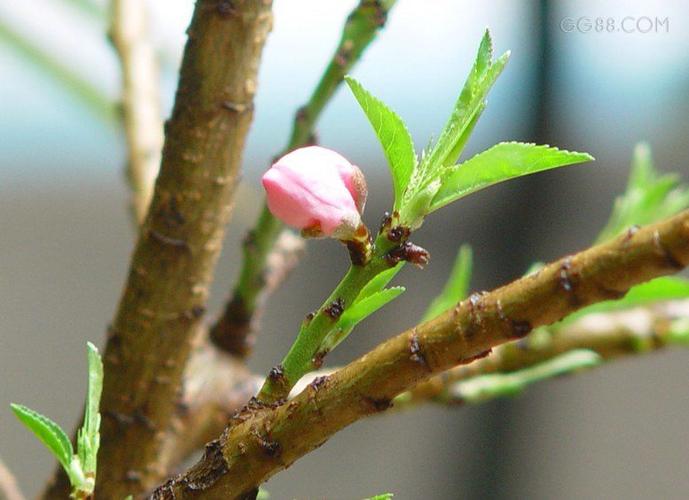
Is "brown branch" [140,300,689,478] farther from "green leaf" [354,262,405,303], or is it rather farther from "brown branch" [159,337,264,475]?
"green leaf" [354,262,405,303]

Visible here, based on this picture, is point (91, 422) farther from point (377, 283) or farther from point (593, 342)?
point (593, 342)

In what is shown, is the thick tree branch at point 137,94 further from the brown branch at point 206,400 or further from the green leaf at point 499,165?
the green leaf at point 499,165

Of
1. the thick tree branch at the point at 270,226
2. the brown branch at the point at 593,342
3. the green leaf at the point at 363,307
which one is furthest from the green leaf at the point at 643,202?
the green leaf at the point at 363,307

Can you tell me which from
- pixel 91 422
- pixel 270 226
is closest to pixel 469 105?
pixel 91 422

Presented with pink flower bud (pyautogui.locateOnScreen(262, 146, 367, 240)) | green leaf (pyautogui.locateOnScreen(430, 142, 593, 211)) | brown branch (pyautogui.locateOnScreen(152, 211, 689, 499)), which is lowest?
brown branch (pyautogui.locateOnScreen(152, 211, 689, 499))

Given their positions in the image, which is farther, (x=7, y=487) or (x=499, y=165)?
(x=7, y=487)

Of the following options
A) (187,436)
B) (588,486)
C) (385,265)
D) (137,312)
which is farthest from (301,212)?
(588,486)

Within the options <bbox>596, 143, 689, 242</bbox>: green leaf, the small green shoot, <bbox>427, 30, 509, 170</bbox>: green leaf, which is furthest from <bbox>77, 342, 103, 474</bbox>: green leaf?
<bbox>596, 143, 689, 242</bbox>: green leaf
